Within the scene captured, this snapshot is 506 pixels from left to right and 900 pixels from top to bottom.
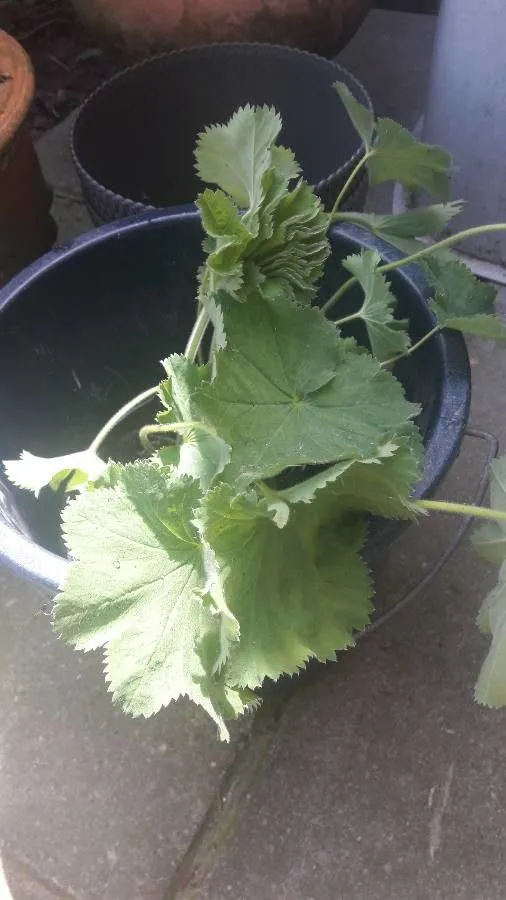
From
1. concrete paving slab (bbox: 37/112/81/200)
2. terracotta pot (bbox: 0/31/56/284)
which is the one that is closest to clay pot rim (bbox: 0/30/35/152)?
terracotta pot (bbox: 0/31/56/284)

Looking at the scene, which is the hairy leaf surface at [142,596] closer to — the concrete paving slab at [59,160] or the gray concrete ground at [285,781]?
the gray concrete ground at [285,781]

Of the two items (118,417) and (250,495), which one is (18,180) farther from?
(250,495)

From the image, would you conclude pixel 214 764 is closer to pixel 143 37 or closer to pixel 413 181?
pixel 413 181

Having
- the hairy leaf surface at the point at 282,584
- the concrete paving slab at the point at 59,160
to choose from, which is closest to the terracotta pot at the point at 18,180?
the concrete paving slab at the point at 59,160

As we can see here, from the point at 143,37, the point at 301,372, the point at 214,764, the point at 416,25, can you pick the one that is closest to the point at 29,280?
the point at 301,372

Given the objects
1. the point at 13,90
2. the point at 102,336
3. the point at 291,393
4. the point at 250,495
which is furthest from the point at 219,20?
the point at 250,495

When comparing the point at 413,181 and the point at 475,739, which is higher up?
the point at 413,181
